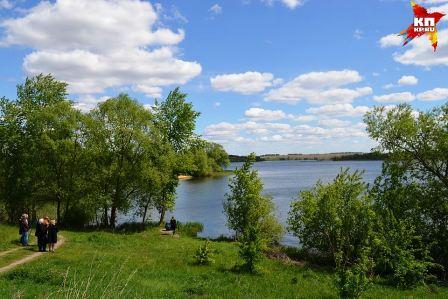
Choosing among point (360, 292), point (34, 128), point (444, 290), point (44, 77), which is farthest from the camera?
point (44, 77)

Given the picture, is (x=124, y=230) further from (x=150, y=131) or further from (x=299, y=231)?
(x=299, y=231)

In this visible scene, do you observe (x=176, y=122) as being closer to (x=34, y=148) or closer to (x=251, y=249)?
(x=34, y=148)

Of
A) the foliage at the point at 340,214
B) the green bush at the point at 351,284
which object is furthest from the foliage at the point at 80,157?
the green bush at the point at 351,284

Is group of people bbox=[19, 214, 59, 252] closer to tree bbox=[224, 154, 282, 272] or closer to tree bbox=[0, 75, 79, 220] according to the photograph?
tree bbox=[224, 154, 282, 272]

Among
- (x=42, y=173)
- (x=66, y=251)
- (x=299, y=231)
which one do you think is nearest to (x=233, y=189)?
(x=299, y=231)

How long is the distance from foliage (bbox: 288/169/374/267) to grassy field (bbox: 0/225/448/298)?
3315 mm

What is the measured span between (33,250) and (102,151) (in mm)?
16880

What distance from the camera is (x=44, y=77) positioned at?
46906 mm

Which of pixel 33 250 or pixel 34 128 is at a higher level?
pixel 34 128

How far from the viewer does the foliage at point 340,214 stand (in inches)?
1090

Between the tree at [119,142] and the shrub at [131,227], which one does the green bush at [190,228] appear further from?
the tree at [119,142]

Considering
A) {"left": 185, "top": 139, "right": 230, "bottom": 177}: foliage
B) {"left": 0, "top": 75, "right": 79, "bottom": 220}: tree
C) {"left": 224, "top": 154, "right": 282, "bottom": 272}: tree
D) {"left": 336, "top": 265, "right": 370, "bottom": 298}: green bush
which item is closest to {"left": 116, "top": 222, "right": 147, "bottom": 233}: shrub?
{"left": 0, "top": 75, "right": 79, "bottom": 220}: tree

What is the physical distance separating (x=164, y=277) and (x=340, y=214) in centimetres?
1283

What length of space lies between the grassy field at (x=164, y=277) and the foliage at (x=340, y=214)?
3315 mm
